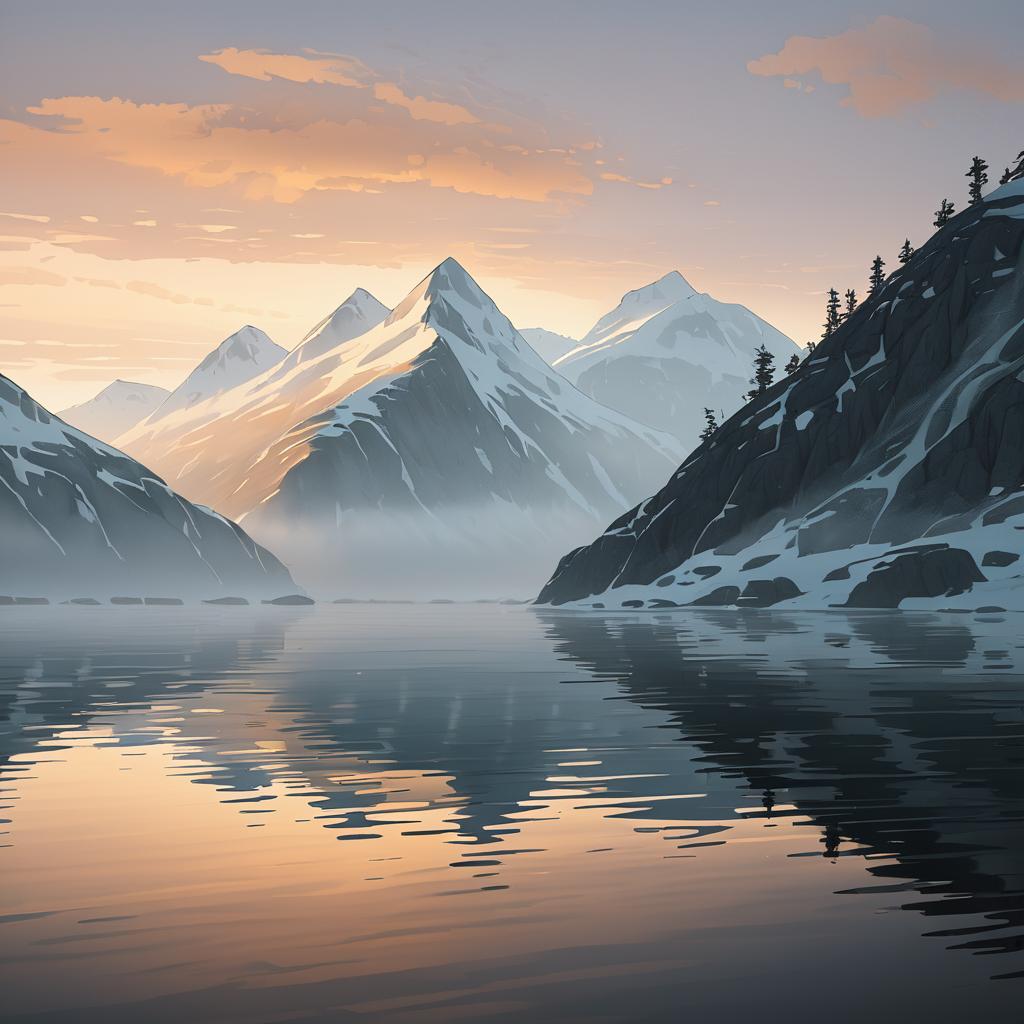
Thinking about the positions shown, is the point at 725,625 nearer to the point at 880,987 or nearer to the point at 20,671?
the point at 20,671

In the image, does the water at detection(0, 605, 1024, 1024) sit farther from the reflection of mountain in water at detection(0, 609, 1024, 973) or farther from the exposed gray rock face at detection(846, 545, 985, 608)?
the exposed gray rock face at detection(846, 545, 985, 608)

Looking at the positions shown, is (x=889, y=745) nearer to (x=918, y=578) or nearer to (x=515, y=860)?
(x=515, y=860)

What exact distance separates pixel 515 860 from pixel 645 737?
16752mm

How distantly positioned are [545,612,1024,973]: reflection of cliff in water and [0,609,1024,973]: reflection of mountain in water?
74 millimetres

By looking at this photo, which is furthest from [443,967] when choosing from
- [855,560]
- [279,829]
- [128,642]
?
[855,560]

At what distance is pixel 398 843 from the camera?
2211 cm

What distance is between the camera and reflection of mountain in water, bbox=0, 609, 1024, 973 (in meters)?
22.8

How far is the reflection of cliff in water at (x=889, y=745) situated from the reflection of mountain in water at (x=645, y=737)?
7 cm

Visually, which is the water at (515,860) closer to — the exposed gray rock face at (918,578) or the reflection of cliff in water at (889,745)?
the reflection of cliff in water at (889,745)

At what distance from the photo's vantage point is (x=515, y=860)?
68.4 ft

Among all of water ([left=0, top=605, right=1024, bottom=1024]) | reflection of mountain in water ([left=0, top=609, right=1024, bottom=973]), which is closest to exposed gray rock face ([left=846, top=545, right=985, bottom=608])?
reflection of mountain in water ([left=0, top=609, right=1024, bottom=973])

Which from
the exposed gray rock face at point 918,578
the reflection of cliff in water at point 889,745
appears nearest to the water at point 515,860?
the reflection of cliff in water at point 889,745

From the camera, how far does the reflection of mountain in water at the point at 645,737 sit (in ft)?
74.6

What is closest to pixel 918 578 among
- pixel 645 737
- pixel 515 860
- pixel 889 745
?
pixel 645 737
